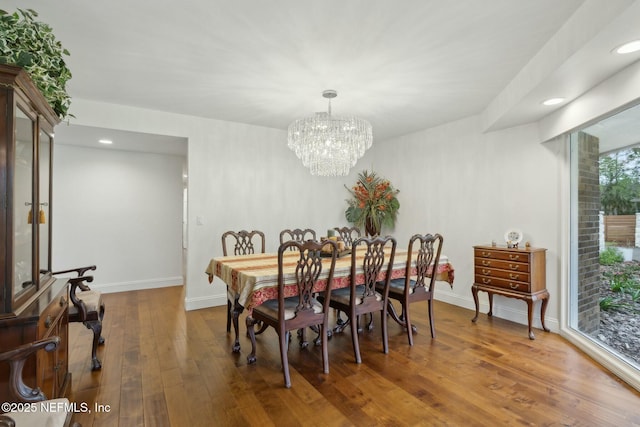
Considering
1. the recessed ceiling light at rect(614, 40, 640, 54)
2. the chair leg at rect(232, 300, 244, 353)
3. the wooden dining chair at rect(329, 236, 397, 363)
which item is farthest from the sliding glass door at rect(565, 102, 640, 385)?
the chair leg at rect(232, 300, 244, 353)

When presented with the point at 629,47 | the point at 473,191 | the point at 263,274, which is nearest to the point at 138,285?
the point at 263,274

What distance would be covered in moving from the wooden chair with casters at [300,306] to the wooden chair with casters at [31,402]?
1348 millimetres

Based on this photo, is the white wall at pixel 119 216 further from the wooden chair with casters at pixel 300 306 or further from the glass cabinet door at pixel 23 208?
the glass cabinet door at pixel 23 208

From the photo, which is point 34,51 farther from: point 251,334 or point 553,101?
point 553,101

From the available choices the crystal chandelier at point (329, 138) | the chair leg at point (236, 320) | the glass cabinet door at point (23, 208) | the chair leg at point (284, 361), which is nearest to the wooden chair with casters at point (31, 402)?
the glass cabinet door at point (23, 208)

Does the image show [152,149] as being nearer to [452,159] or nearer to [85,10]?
[85,10]

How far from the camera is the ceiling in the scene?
2.02 meters

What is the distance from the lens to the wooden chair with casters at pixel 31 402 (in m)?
1.18

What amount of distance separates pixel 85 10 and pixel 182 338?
282cm

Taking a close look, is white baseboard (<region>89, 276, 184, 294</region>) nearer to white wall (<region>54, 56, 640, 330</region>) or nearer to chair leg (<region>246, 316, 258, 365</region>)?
white wall (<region>54, 56, 640, 330</region>)

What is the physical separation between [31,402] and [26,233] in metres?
0.90

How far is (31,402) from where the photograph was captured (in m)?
1.31

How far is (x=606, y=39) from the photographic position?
185 cm

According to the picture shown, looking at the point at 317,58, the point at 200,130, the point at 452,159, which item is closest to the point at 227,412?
the point at 317,58
